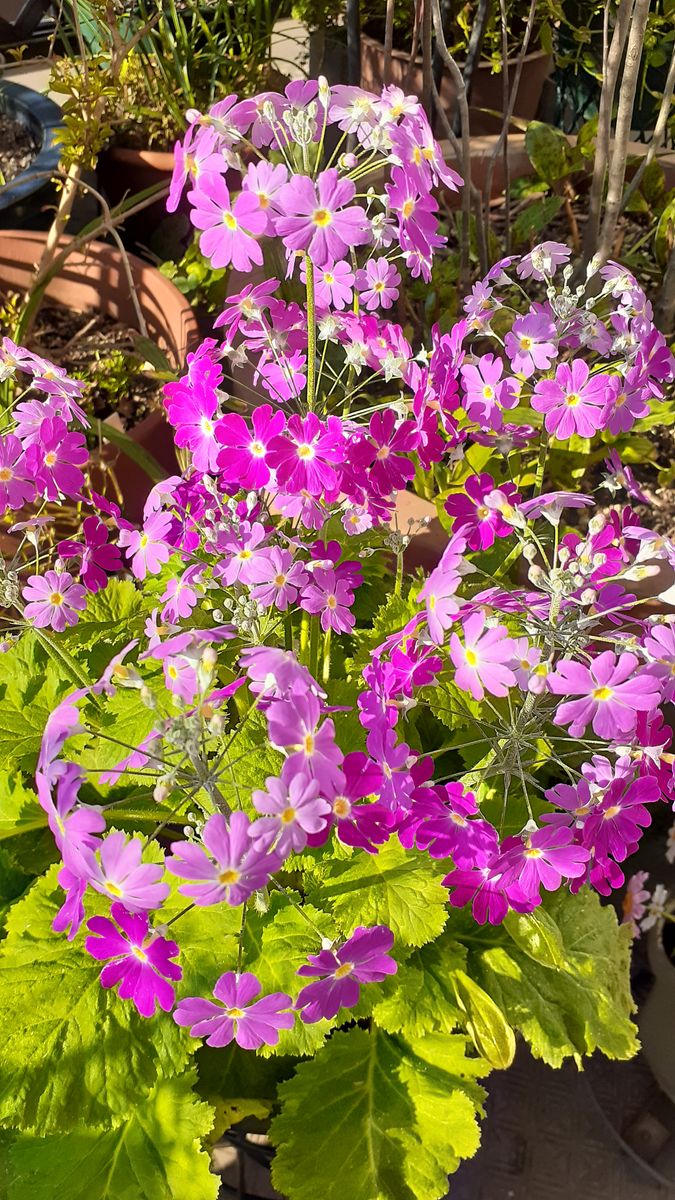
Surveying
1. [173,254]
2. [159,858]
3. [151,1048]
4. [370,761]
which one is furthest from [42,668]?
[173,254]

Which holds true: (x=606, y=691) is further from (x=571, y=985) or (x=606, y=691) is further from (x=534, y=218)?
(x=534, y=218)

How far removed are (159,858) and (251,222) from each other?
0.56 meters

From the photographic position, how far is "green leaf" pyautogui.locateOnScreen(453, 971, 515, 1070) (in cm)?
97

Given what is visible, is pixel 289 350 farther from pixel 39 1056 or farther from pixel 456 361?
pixel 39 1056

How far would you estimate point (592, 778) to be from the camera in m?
0.74

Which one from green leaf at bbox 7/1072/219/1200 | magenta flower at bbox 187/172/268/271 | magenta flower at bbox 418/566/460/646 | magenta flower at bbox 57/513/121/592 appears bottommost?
green leaf at bbox 7/1072/219/1200

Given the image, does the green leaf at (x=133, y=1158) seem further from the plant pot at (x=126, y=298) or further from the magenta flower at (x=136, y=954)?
the plant pot at (x=126, y=298)

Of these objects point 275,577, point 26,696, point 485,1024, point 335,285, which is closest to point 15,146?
point 26,696

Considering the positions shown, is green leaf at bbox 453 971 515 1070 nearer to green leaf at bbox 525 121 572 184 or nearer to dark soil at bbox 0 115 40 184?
green leaf at bbox 525 121 572 184

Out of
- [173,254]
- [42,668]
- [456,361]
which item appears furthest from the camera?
[173,254]

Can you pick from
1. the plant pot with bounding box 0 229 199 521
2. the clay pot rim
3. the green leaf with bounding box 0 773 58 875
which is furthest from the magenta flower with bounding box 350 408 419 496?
the clay pot rim

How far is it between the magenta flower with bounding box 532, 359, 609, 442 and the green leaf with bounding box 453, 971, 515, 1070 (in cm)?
57

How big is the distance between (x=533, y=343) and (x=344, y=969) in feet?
1.86

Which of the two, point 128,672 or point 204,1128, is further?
point 204,1128
